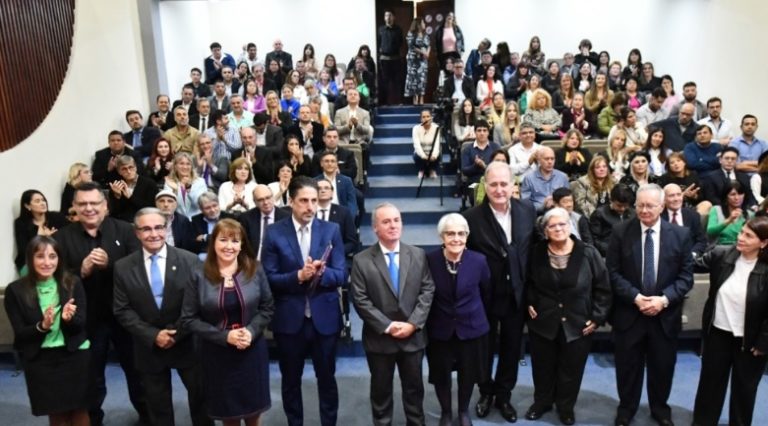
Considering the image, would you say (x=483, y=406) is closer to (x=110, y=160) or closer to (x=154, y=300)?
(x=154, y=300)

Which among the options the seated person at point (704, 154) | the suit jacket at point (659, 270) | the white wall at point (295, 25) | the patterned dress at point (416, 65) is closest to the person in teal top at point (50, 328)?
the suit jacket at point (659, 270)

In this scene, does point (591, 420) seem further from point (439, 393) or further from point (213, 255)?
point (213, 255)

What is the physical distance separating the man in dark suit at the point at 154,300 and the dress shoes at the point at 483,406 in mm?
1668

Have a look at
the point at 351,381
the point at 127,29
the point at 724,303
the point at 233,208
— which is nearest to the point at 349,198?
the point at 233,208

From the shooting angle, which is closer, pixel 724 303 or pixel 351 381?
pixel 724 303

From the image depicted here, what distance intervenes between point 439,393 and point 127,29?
19.2 ft

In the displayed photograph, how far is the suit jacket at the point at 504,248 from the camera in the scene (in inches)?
131

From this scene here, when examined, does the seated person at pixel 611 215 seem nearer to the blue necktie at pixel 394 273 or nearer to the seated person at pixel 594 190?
the seated person at pixel 594 190

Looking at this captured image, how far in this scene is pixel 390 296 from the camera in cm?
307

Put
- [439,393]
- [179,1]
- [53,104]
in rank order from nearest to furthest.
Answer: [439,393] < [53,104] < [179,1]

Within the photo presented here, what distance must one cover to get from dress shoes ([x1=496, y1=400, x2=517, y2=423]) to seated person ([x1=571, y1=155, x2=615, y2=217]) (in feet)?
6.21

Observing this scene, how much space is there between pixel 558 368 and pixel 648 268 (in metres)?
0.74

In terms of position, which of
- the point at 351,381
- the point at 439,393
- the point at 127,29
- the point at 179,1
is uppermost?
the point at 179,1

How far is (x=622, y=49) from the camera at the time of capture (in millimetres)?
10516
